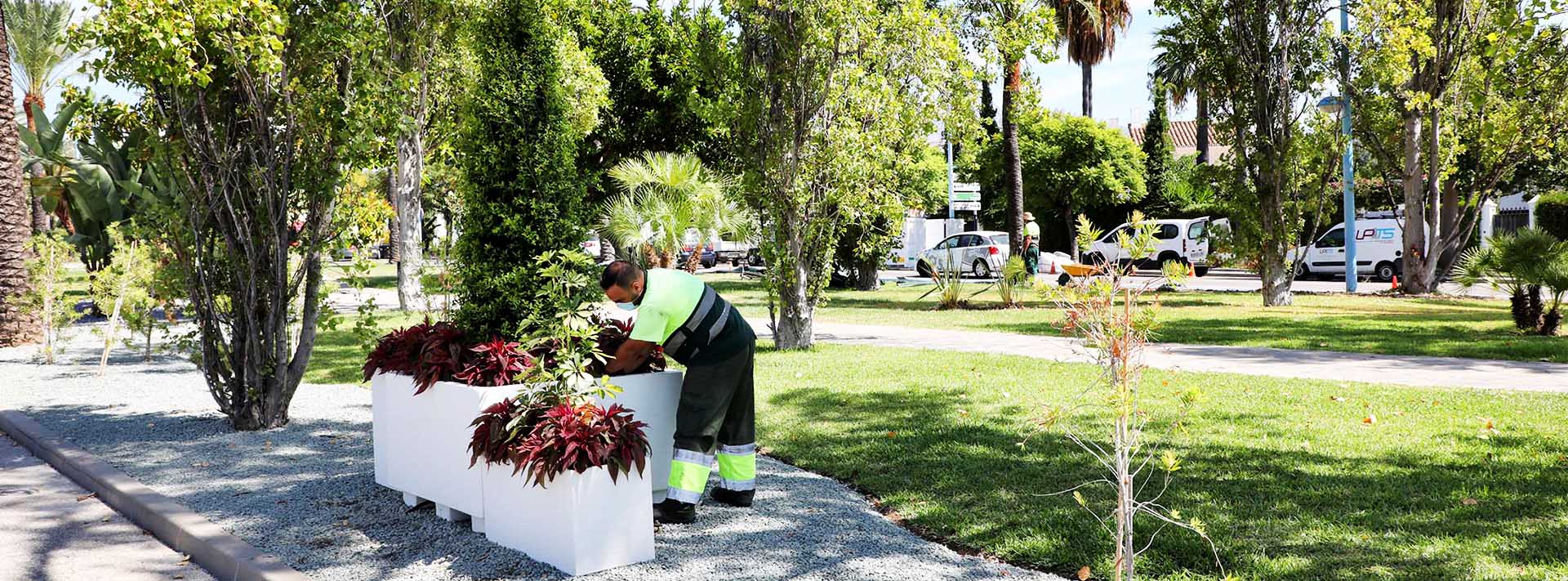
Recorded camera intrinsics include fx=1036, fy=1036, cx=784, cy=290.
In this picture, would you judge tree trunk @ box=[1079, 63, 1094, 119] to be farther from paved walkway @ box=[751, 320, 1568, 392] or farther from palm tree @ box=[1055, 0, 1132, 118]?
paved walkway @ box=[751, 320, 1568, 392]

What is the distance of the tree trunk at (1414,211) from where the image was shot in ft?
65.8

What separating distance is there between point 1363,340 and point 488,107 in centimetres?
1091

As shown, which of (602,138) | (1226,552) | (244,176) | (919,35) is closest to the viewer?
(1226,552)

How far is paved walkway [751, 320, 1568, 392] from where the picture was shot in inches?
359

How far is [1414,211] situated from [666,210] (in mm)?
14804

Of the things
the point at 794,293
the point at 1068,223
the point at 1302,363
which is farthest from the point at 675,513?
the point at 1068,223

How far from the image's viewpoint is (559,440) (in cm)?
438

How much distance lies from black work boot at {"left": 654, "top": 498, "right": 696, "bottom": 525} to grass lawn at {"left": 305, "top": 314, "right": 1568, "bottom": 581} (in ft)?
3.62

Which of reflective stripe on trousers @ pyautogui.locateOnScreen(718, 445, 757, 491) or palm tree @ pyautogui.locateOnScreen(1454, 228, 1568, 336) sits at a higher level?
palm tree @ pyautogui.locateOnScreen(1454, 228, 1568, 336)

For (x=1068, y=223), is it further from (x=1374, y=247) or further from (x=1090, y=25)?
(x=1374, y=247)

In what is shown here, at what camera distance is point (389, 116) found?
7316 millimetres

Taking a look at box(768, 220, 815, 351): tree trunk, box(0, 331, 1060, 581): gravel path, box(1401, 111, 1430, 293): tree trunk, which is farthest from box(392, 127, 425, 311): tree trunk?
box(1401, 111, 1430, 293): tree trunk

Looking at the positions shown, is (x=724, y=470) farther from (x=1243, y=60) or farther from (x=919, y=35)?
(x=1243, y=60)

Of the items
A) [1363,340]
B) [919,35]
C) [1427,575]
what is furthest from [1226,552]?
[1363,340]
